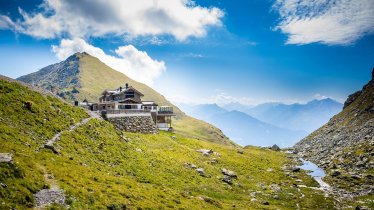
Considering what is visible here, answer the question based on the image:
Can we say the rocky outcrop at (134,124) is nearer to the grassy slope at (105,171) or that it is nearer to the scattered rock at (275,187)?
the grassy slope at (105,171)

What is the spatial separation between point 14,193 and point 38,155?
11.3m

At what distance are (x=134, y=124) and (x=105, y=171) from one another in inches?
1617

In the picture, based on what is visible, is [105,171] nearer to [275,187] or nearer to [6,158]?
[6,158]

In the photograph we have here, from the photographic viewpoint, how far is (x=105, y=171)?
42719 millimetres

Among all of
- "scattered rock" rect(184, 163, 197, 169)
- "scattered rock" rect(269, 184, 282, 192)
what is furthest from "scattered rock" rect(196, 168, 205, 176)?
"scattered rock" rect(269, 184, 282, 192)

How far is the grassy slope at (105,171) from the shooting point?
96.0 feet

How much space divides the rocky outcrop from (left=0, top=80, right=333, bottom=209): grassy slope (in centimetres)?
707

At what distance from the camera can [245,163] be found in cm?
9212

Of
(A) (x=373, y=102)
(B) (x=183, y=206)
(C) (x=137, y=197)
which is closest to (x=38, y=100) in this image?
(C) (x=137, y=197)

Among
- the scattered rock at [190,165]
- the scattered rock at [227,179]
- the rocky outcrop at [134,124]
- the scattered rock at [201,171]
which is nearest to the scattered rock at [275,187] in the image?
the scattered rock at [227,179]

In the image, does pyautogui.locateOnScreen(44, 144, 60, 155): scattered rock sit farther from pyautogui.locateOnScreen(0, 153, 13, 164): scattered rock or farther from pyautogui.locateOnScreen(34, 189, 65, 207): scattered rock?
pyautogui.locateOnScreen(34, 189, 65, 207): scattered rock

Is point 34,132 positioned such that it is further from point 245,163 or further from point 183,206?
point 245,163

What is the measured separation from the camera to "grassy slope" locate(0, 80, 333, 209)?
1152 inches

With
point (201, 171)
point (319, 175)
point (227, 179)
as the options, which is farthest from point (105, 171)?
point (319, 175)
